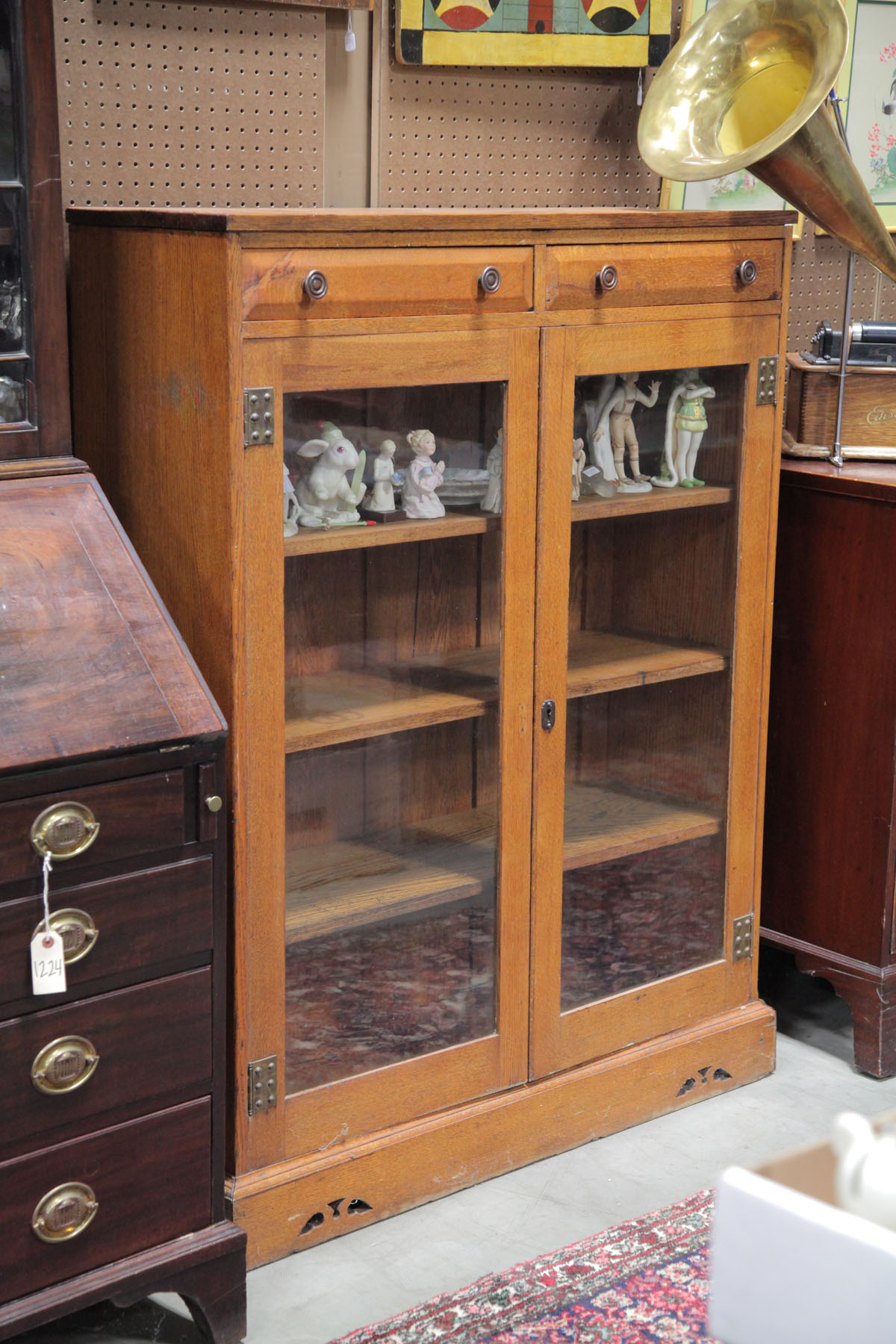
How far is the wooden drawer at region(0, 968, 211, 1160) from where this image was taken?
1919mm

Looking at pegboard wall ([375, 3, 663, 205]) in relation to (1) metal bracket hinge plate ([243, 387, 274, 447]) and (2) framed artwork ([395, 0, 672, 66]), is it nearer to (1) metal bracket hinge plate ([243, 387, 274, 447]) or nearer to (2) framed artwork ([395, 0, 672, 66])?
(2) framed artwork ([395, 0, 672, 66])

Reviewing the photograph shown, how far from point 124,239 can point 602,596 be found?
1004 millimetres

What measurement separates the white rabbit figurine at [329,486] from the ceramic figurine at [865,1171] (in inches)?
53.3

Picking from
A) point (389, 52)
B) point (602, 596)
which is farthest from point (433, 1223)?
point (389, 52)

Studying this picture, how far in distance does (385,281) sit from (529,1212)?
4.92 ft

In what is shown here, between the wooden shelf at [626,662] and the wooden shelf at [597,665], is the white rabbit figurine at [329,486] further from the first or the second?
the wooden shelf at [626,662]

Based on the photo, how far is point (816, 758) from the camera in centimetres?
308

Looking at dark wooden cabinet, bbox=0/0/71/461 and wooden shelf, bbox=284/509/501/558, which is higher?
dark wooden cabinet, bbox=0/0/71/461

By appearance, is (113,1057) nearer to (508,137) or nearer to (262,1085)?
(262,1085)

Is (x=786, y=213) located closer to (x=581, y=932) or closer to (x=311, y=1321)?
(x=581, y=932)

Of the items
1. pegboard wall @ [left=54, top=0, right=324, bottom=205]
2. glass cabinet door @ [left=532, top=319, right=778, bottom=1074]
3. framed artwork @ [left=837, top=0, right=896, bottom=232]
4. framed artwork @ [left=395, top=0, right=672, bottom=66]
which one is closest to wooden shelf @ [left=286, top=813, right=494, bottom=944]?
glass cabinet door @ [left=532, top=319, right=778, bottom=1074]

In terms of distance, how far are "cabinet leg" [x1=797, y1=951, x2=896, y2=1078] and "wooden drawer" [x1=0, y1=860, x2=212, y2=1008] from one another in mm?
1512

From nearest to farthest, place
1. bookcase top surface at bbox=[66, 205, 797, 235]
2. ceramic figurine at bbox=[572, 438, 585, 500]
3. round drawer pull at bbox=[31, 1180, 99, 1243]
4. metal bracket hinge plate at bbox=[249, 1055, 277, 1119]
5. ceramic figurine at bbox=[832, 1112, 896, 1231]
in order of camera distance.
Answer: ceramic figurine at bbox=[832, 1112, 896, 1231] < round drawer pull at bbox=[31, 1180, 99, 1243] < bookcase top surface at bbox=[66, 205, 797, 235] < metal bracket hinge plate at bbox=[249, 1055, 277, 1119] < ceramic figurine at bbox=[572, 438, 585, 500]

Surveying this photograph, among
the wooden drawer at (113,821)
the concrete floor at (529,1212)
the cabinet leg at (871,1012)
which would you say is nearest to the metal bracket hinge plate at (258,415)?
the wooden drawer at (113,821)
